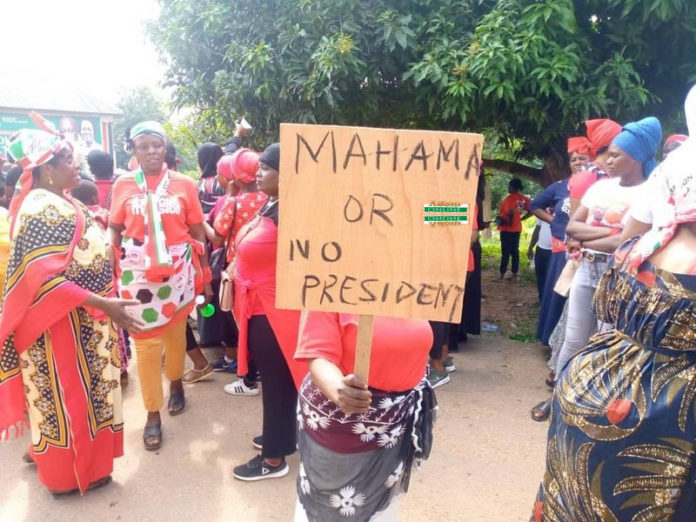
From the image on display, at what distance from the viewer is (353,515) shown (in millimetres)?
1706

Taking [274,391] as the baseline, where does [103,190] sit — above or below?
above

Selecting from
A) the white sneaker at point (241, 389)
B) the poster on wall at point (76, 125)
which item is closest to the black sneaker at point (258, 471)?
the white sneaker at point (241, 389)

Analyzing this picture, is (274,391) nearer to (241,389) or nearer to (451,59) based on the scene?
(241,389)

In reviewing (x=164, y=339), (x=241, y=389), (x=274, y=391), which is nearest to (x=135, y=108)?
(x=241, y=389)

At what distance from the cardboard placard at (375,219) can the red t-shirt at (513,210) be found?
7.25 m

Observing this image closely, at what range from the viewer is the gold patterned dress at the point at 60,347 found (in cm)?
249

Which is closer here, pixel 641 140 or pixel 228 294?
pixel 641 140

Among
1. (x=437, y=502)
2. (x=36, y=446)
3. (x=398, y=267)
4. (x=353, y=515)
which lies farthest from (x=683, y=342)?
(x=36, y=446)

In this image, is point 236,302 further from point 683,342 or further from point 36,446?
point 683,342

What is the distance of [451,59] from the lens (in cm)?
412

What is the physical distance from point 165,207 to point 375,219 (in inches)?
89.4

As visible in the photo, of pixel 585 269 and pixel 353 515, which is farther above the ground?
pixel 585 269

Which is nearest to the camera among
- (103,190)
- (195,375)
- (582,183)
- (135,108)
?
(582,183)

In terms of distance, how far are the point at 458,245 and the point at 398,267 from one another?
153 mm
